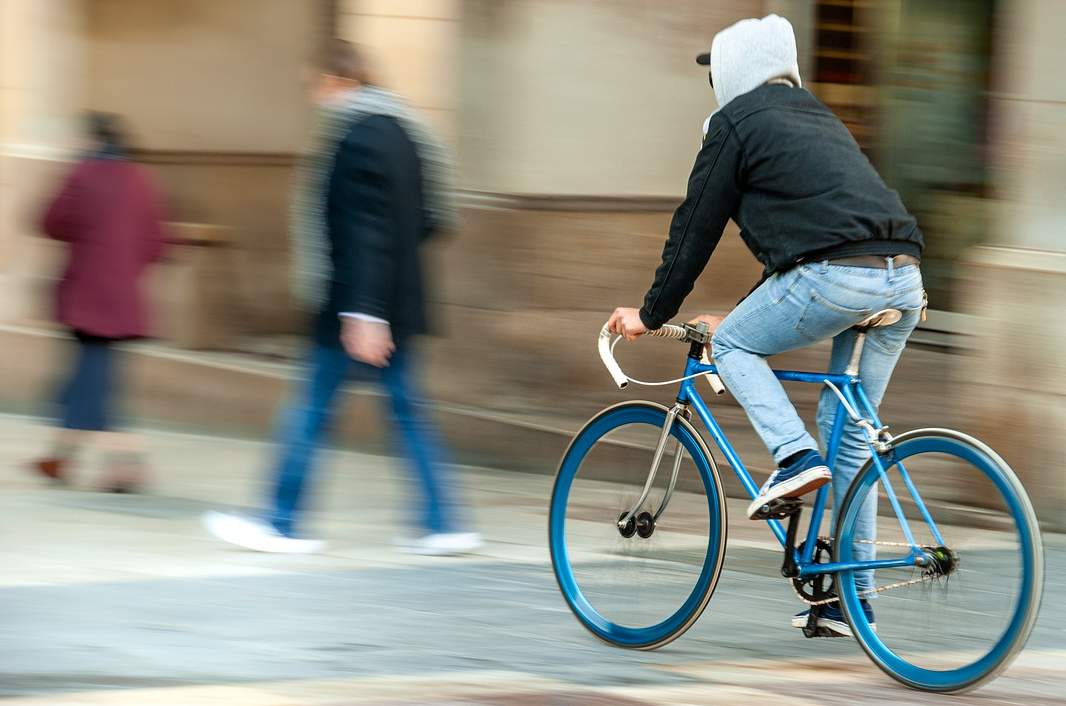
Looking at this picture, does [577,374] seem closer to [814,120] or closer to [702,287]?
[702,287]

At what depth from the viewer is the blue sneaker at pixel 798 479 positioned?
430 cm

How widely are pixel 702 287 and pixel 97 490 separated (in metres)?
3.51

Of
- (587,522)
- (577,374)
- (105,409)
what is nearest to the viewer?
(587,522)

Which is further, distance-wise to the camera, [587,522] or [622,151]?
[622,151]

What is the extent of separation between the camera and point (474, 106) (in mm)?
8961

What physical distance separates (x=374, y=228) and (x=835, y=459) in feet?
7.02

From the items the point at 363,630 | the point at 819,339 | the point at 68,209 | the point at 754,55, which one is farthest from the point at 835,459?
the point at 68,209

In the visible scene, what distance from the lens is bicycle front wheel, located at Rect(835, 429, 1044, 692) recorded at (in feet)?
13.4

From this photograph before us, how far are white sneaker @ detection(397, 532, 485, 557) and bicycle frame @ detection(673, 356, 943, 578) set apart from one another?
1.64 metres

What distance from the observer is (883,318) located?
4395 mm

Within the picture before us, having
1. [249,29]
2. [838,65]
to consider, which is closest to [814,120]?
[838,65]

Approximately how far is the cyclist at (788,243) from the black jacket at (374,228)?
1611mm

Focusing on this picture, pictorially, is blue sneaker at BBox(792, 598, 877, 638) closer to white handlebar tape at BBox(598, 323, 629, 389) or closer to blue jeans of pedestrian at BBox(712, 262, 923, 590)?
blue jeans of pedestrian at BBox(712, 262, 923, 590)

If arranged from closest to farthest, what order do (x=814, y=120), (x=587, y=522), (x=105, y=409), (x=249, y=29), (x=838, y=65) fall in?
(x=814, y=120), (x=587, y=522), (x=105, y=409), (x=838, y=65), (x=249, y=29)
